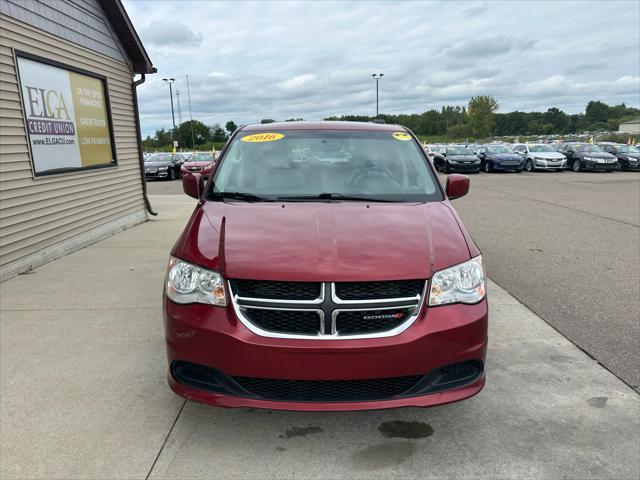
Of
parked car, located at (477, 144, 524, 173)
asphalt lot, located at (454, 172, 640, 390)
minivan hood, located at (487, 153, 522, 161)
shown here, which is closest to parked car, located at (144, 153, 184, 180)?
asphalt lot, located at (454, 172, 640, 390)

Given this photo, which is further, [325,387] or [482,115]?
[482,115]

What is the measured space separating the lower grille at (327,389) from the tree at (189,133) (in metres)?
78.6

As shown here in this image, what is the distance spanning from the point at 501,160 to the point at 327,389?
25441mm

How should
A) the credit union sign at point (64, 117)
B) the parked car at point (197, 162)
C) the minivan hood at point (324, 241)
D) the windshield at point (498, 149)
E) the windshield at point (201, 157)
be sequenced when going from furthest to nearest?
the windshield at point (498, 149), the windshield at point (201, 157), the parked car at point (197, 162), the credit union sign at point (64, 117), the minivan hood at point (324, 241)

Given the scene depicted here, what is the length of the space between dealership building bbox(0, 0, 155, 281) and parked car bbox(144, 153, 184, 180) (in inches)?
552

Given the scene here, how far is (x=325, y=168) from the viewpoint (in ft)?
12.0

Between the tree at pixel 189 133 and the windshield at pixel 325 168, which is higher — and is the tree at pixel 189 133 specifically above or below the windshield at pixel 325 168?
above

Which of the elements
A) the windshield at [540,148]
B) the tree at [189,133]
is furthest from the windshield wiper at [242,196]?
the tree at [189,133]

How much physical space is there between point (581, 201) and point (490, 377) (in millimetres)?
11704

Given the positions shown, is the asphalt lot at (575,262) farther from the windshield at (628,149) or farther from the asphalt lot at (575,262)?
the windshield at (628,149)

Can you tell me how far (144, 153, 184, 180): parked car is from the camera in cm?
2348

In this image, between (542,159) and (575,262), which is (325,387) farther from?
(542,159)

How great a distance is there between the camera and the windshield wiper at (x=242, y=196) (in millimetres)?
3334

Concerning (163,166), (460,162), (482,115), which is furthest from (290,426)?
(482,115)
